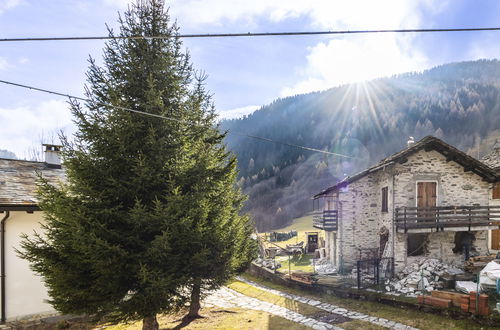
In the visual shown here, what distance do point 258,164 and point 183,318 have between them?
3934 inches

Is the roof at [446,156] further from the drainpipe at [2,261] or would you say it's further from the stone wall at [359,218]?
the drainpipe at [2,261]

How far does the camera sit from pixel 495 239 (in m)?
20.6

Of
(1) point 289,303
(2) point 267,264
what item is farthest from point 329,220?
(1) point 289,303

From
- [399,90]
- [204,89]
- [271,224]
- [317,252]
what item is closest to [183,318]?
[204,89]

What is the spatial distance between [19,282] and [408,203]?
68.3 ft

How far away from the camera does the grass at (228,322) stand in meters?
10.9

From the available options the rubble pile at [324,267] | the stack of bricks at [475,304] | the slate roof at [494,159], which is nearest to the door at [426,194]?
the slate roof at [494,159]

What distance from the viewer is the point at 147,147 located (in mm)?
9016

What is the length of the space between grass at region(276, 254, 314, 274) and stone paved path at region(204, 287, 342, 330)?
6948mm

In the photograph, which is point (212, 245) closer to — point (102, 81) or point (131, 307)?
point (131, 307)

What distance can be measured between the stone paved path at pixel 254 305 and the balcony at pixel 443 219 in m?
9.25

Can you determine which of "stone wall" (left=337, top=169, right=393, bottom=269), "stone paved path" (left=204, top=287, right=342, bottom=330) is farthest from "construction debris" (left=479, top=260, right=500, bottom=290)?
"stone wall" (left=337, top=169, right=393, bottom=269)

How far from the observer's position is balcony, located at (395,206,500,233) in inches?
714

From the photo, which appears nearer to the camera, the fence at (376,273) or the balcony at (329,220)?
the fence at (376,273)
